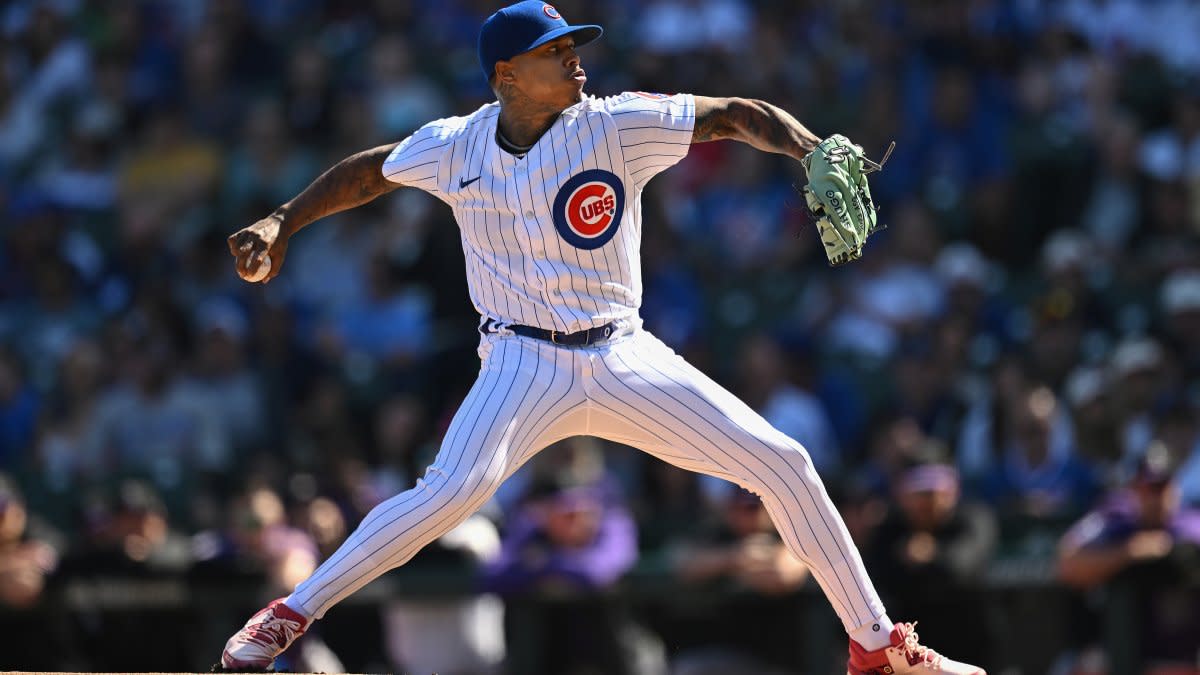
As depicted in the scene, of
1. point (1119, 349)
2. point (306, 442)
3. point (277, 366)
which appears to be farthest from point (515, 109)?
point (277, 366)

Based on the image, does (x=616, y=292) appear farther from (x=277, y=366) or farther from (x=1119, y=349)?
(x=277, y=366)

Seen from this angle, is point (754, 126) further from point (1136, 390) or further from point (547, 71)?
point (1136, 390)

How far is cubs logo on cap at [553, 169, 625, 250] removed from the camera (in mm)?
4297

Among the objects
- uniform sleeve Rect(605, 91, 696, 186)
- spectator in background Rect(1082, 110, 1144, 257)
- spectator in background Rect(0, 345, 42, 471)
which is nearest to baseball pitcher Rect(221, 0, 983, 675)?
uniform sleeve Rect(605, 91, 696, 186)

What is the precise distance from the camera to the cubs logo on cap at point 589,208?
4297 millimetres

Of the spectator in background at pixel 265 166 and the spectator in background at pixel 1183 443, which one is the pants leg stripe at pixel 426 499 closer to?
the spectator in background at pixel 1183 443

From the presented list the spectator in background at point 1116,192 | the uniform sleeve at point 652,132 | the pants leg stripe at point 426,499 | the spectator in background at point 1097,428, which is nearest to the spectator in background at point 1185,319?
the spectator in background at point 1097,428

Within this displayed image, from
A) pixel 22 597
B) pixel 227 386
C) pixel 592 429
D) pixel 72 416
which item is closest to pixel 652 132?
pixel 592 429

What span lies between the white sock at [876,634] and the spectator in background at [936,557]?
2.36m

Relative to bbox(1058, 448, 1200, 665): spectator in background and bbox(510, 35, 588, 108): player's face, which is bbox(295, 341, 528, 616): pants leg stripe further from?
bbox(1058, 448, 1200, 665): spectator in background

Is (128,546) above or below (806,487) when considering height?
above

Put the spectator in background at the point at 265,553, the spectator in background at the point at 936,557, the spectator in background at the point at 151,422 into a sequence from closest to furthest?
1. the spectator in background at the point at 936,557
2. the spectator in background at the point at 265,553
3. the spectator in background at the point at 151,422

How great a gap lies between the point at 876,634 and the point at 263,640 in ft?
4.96

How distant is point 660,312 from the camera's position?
29.2 ft
